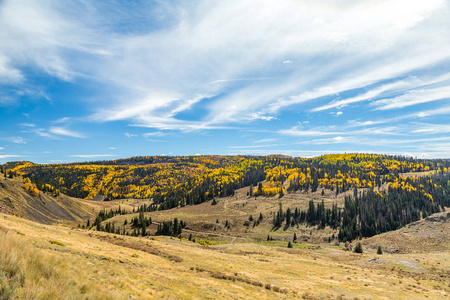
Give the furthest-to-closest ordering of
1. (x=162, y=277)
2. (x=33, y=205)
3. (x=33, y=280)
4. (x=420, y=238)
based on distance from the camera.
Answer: (x=33, y=205) → (x=420, y=238) → (x=162, y=277) → (x=33, y=280)

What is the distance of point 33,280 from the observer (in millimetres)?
7199

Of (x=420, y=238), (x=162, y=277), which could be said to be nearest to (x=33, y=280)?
(x=162, y=277)

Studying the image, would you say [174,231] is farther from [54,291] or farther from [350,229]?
[54,291]

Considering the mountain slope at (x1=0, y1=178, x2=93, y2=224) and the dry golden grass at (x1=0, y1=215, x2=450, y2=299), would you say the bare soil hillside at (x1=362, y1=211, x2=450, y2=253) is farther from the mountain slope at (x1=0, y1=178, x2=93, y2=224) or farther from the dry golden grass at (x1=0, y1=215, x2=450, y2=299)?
the mountain slope at (x1=0, y1=178, x2=93, y2=224)

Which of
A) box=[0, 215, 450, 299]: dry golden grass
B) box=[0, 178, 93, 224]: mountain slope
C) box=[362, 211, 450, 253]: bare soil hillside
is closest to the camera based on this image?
box=[0, 215, 450, 299]: dry golden grass

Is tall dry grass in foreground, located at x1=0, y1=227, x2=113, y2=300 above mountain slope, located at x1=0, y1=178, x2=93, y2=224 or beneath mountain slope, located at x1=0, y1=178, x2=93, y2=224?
above

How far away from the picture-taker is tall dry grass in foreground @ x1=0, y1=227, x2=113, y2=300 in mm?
6430

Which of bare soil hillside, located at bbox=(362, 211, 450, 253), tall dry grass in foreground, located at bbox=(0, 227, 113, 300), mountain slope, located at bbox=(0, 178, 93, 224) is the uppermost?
tall dry grass in foreground, located at bbox=(0, 227, 113, 300)

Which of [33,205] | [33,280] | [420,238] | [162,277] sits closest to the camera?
[33,280]

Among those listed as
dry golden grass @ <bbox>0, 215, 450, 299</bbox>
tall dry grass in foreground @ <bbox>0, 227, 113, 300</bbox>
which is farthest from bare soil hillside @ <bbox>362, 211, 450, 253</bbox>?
tall dry grass in foreground @ <bbox>0, 227, 113, 300</bbox>

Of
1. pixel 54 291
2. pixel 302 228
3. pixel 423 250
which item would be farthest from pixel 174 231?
pixel 54 291

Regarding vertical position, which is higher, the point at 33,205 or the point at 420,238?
the point at 33,205

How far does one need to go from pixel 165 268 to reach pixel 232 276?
8.81 m

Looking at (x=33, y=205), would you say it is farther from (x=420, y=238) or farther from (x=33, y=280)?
(x=420, y=238)
